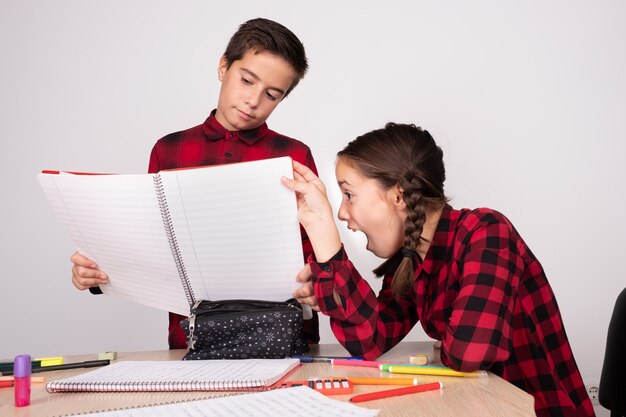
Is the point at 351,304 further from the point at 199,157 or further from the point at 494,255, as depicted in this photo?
the point at 199,157

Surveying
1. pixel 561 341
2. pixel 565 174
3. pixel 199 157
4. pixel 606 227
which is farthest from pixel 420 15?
pixel 561 341

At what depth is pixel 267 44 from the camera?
1.55 meters

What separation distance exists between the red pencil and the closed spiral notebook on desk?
31cm

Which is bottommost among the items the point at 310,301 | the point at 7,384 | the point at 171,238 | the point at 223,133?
the point at 7,384

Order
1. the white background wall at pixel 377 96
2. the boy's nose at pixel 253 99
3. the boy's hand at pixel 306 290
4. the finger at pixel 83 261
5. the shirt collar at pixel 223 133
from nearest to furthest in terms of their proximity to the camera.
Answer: the boy's hand at pixel 306 290, the finger at pixel 83 261, the boy's nose at pixel 253 99, the shirt collar at pixel 223 133, the white background wall at pixel 377 96

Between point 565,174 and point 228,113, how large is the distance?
1603 mm

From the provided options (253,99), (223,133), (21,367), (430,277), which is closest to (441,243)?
(430,277)

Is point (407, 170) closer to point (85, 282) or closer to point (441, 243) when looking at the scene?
point (441, 243)

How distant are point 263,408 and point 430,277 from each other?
0.63m

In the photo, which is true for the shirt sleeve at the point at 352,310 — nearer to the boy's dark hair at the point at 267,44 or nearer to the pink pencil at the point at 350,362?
the pink pencil at the point at 350,362

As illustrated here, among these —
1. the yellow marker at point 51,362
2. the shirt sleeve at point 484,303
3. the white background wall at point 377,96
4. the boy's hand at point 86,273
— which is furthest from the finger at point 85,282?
the white background wall at point 377,96

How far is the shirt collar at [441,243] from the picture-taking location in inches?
49.9

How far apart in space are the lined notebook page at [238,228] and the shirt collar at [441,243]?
0.32m

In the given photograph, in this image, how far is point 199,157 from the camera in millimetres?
1647
